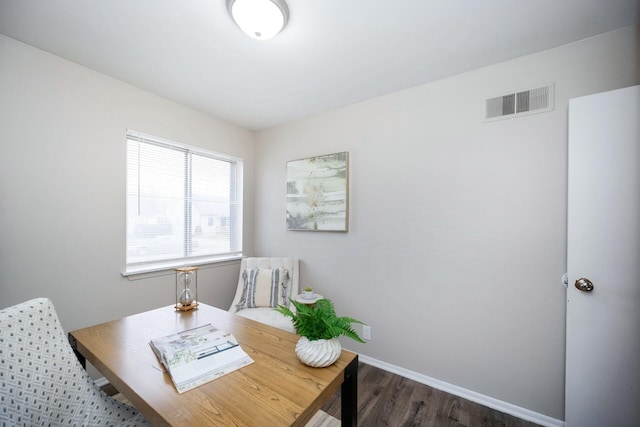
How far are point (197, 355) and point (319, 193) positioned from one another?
6.12 feet

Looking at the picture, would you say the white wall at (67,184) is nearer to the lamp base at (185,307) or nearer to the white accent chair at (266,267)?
the white accent chair at (266,267)

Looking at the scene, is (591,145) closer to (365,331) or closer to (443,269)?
(443,269)

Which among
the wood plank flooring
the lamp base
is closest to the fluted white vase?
the lamp base

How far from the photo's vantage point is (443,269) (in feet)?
6.68

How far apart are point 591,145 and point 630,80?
18.6 inches

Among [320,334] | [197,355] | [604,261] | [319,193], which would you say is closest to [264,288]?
[319,193]

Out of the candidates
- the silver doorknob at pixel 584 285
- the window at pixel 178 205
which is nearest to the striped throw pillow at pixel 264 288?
the window at pixel 178 205

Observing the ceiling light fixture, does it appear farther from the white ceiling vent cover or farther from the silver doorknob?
the silver doorknob

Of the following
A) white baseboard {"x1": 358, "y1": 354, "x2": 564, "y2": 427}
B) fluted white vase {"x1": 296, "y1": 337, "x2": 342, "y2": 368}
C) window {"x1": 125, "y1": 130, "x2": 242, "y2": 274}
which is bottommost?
white baseboard {"x1": 358, "y1": 354, "x2": 564, "y2": 427}

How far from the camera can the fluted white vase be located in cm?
99

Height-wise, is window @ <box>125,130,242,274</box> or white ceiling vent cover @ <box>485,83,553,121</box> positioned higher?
white ceiling vent cover @ <box>485,83,553,121</box>

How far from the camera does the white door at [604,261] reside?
4.43 feet

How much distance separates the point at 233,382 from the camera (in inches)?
36.5

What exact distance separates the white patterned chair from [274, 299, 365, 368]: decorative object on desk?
720 mm
